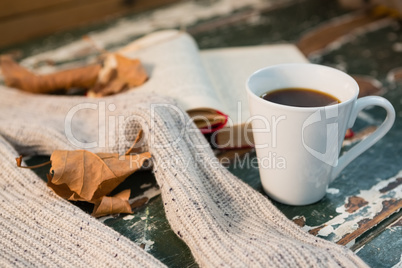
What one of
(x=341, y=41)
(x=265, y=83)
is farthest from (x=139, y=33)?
(x=265, y=83)

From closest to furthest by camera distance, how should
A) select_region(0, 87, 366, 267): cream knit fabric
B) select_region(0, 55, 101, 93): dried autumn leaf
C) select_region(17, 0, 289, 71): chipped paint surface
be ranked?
select_region(0, 87, 366, 267): cream knit fabric < select_region(0, 55, 101, 93): dried autumn leaf < select_region(17, 0, 289, 71): chipped paint surface

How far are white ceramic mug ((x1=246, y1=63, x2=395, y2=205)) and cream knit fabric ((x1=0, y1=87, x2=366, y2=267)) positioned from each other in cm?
4

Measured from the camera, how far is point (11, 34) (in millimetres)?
1144

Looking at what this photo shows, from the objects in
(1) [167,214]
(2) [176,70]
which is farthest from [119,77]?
(1) [167,214]

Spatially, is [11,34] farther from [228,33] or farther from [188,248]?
[188,248]

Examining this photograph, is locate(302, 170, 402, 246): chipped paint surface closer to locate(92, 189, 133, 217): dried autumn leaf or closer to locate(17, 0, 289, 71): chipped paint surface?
locate(92, 189, 133, 217): dried autumn leaf

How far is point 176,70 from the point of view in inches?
26.2

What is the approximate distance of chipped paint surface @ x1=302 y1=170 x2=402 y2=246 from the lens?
1.49 ft

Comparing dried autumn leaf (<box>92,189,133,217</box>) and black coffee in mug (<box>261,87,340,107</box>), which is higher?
black coffee in mug (<box>261,87,340,107</box>)

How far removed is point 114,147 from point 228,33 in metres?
0.53

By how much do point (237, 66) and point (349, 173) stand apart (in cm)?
30

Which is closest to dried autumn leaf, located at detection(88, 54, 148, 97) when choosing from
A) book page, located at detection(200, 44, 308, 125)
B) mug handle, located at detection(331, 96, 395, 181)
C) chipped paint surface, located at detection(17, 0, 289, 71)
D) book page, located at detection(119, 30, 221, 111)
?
book page, located at detection(119, 30, 221, 111)

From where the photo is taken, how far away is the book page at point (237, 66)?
639 millimetres

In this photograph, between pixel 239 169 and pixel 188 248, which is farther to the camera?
pixel 239 169
